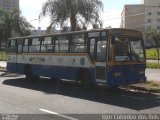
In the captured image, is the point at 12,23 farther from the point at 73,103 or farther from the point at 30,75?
the point at 73,103

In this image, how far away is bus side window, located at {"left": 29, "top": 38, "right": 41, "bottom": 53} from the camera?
20875 mm

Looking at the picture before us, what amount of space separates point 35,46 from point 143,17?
5430 inches

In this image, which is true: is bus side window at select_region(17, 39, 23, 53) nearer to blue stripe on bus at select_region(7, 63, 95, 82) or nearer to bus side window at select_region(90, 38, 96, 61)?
blue stripe on bus at select_region(7, 63, 95, 82)

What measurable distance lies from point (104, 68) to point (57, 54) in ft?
13.7

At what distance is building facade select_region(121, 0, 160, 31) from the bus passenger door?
5265 inches

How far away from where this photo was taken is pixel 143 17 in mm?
155125

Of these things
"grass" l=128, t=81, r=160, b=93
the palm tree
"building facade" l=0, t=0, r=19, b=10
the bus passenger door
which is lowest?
"grass" l=128, t=81, r=160, b=93

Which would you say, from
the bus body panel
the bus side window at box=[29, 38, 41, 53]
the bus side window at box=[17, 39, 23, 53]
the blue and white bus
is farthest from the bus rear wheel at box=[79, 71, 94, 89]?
the bus side window at box=[17, 39, 23, 53]

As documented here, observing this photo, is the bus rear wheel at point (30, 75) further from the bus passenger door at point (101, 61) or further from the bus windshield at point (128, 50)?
the bus windshield at point (128, 50)

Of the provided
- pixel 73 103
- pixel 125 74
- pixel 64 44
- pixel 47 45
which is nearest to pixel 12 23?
pixel 47 45

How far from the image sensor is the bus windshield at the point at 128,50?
50.8ft

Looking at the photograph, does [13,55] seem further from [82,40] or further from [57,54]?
[82,40]

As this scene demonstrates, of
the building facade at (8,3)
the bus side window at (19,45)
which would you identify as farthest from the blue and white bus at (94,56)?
the building facade at (8,3)

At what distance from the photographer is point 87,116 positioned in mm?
10555
